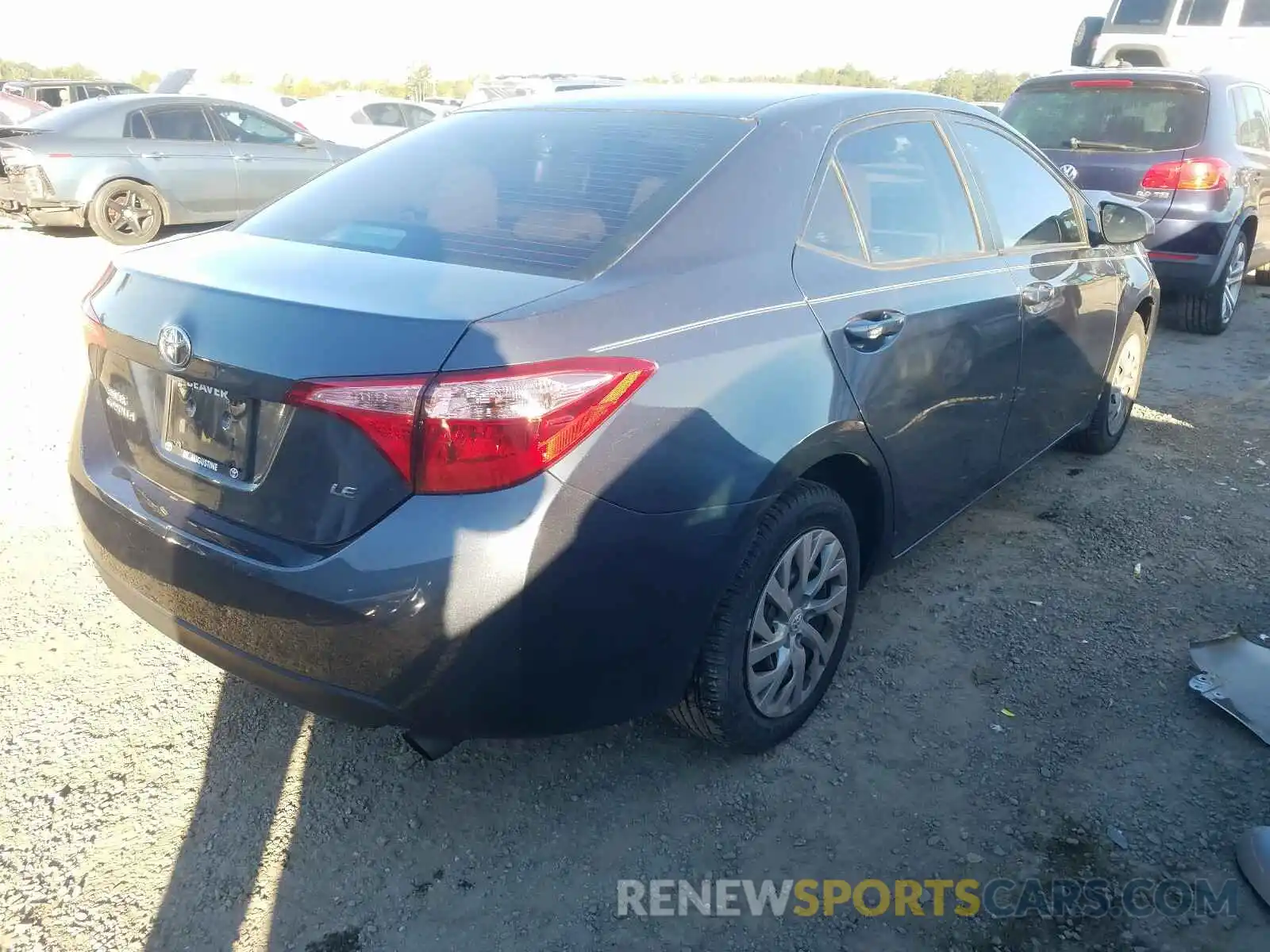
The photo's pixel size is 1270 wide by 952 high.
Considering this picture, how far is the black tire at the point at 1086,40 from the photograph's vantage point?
1277 centimetres

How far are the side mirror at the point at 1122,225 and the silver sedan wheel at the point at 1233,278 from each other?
3.47 m

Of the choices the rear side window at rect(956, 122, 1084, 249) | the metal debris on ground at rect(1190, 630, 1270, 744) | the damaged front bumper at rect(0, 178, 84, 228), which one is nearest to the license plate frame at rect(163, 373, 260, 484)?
the rear side window at rect(956, 122, 1084, 249)

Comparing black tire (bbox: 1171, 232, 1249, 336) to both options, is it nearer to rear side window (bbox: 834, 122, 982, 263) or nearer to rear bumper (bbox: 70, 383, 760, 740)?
rear side window (bbox: 834, 122, 982, 263)

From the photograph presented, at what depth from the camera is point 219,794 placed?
8.18 ft

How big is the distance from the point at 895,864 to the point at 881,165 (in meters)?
1.95

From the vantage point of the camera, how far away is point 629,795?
8.38 feet

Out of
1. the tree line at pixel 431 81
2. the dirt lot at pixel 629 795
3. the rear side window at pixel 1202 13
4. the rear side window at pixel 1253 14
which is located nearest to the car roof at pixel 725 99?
the dirt lot at pixel 629 795

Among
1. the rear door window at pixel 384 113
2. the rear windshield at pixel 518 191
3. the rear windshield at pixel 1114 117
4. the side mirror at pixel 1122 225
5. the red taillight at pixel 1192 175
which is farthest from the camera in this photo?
the rear door window at pixel 384 113

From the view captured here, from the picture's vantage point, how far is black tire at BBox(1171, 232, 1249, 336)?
22.9 ft

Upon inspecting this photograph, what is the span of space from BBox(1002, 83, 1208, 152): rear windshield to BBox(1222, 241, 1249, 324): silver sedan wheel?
1.00 m

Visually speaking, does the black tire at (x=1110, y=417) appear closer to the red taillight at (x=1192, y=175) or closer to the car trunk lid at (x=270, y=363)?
the red taillight at (x=1192, y=175)

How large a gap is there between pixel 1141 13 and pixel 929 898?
1235cm

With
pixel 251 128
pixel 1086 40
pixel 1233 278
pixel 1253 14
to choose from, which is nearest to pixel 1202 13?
pixel 1253 14

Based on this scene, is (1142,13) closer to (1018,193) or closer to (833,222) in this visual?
(1018,193)
